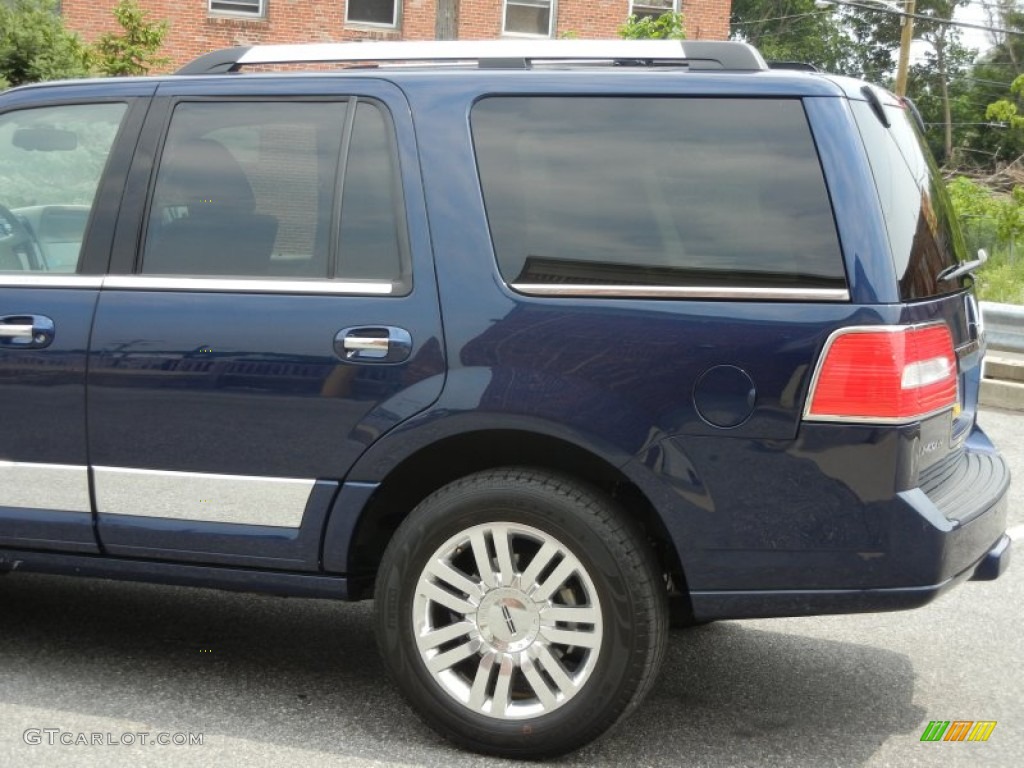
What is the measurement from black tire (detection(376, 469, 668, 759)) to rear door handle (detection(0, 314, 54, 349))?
50.3 inches

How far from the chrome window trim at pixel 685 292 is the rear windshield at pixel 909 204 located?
22cm

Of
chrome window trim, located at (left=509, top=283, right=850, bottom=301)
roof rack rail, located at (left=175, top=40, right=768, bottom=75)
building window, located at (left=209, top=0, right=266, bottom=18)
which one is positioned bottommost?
building window, located at (left=209, top=0, right=266, bottom=18)

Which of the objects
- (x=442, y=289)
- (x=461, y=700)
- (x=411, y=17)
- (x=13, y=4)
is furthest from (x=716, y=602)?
(x=411, y=17)

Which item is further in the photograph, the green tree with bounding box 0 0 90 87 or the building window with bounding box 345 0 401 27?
the building window with bounding box 345 0 401 27

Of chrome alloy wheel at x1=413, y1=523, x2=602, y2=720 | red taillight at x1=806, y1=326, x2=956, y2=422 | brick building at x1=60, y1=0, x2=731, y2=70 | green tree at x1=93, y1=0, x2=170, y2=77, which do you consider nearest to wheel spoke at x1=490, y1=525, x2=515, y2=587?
chrome alloy wheel at x1=413, y1=523, x2=602, y2=720

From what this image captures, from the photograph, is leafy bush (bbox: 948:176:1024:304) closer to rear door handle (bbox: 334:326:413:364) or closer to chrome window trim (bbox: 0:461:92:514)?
rear door handle (bbox: 334:326:413:364)

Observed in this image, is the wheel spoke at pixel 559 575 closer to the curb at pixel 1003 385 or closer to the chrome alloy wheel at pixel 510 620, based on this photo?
the chrome alloy wheel at pixel 510 620

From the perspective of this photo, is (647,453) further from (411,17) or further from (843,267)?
(411,17)

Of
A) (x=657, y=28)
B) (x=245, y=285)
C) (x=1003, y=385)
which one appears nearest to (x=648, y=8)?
(x=657, y=28)

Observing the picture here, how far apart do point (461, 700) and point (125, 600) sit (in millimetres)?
2090

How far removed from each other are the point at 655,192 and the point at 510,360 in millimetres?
604

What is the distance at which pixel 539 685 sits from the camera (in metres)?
3.79

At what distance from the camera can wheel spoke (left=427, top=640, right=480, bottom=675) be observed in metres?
3.85

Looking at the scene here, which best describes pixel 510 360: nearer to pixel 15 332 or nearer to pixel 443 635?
pixel 443 635
